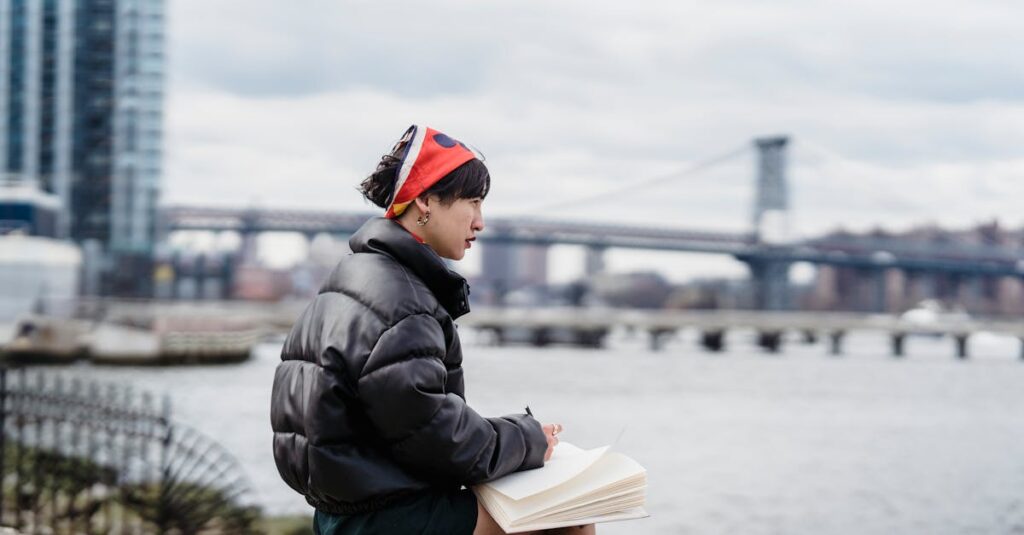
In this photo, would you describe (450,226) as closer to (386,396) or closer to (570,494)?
(386,396)

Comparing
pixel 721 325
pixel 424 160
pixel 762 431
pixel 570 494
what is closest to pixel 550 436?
pixel 570 494

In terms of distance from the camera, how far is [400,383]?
1.81 metres

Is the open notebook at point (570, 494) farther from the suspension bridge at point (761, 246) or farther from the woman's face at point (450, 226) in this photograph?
the suspension bridge at point (761, 246)

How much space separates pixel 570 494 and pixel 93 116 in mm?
49319

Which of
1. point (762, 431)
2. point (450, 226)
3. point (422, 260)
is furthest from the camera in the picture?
point (762, 431)

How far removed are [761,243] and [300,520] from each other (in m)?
45.5

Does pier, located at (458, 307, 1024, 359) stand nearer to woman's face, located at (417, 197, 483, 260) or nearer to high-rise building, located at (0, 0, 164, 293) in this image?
high-rise building, located at (0, 0, 164, 293)

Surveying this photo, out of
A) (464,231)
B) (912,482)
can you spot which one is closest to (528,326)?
(912,482)

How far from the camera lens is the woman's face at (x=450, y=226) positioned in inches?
79.7

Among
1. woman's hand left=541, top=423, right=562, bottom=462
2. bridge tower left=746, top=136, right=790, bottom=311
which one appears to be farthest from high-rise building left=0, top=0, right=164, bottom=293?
woman's hand left=541, top=423, right=562, bottom=462

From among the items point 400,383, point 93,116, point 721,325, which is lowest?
point 721,325

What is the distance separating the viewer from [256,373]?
3344cm

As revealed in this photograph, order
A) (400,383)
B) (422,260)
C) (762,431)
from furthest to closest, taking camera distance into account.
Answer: (762,431), (422,260), (400,383)

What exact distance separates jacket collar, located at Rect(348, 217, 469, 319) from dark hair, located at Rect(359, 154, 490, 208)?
0.09 metres
